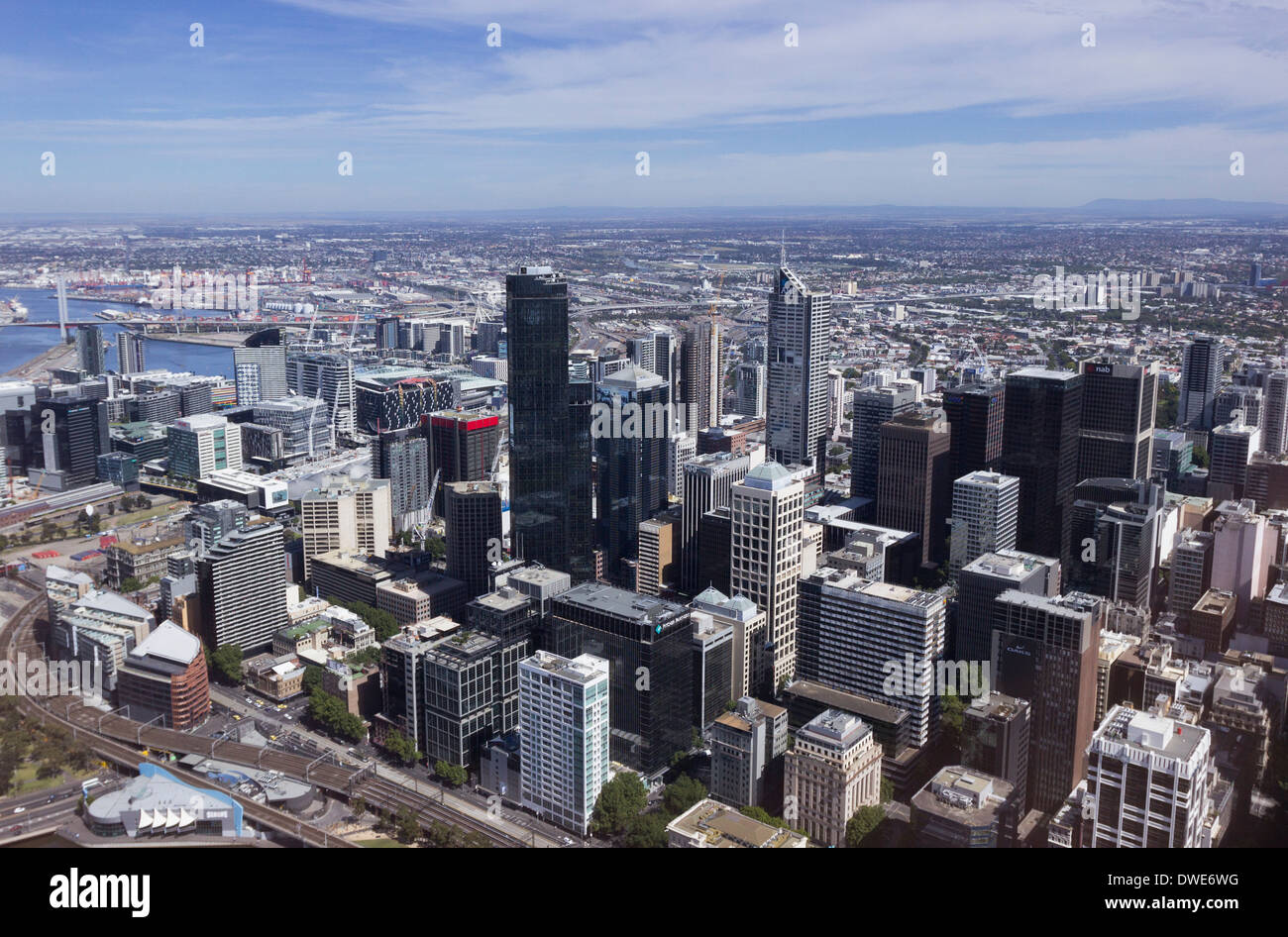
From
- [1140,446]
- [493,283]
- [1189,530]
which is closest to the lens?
[1189,530]

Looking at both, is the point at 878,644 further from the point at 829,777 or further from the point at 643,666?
the point at 643,666

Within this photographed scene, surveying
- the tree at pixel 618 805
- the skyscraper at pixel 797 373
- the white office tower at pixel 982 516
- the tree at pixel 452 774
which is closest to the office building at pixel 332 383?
the skyscraper at pixel 797 373

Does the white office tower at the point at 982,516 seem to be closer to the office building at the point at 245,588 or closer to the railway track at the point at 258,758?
the railway track at the point at 258,758

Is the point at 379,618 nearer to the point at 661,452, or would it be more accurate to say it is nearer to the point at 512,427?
the point at 512,427

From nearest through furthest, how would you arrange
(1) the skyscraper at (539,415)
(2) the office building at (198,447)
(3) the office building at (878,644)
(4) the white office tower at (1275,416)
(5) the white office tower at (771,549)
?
(3) the office building at (878,644) < (5) the white office tower at (771,549) < (1) the skyscraper at (539,415) < (4) the white office tower at (1275,416) < (2) the office building at (198,447)
